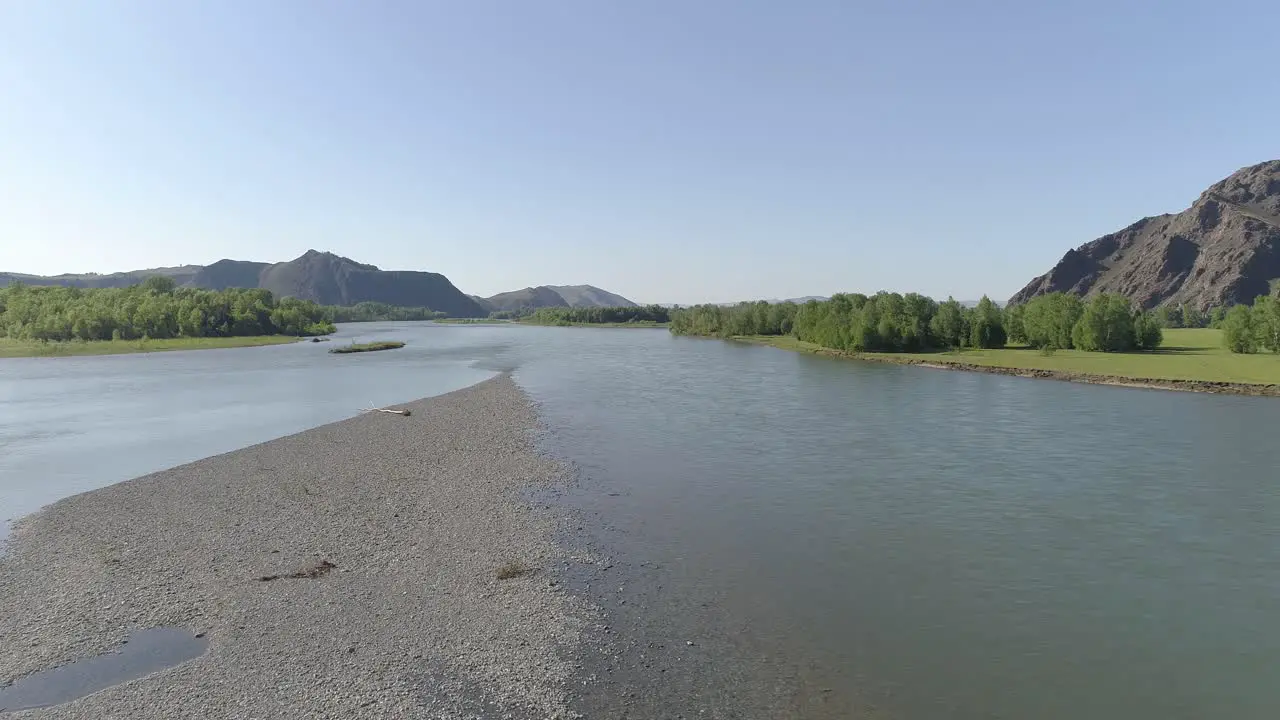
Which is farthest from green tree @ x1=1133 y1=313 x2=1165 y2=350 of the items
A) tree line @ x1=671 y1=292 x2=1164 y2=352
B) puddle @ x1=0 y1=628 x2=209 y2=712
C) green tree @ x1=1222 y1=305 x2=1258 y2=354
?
puddle @ x1=0 y1=628 x2=209 y2=712

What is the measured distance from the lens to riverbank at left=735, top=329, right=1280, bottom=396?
64000 mm

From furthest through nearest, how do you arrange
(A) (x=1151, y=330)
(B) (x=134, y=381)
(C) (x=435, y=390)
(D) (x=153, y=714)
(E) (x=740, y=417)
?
(A) (x=1151, y=330)
(B) (x=134, y=381)
(C) (x=435, y=390)
(E) (x=740, y=417)
(D) (x=153, y=714)

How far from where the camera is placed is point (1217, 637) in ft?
54.1

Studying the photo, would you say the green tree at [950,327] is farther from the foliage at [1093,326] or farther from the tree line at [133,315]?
the tree line at [133,315]

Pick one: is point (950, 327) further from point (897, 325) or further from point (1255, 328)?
point (1255, 328)

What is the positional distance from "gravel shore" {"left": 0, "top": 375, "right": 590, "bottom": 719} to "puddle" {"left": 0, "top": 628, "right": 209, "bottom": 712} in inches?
16.9

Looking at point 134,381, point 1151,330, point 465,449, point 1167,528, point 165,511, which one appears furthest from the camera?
point 1151,330

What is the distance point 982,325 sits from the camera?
4683 inches

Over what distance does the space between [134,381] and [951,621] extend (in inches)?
3354

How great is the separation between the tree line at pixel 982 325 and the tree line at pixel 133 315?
440ft

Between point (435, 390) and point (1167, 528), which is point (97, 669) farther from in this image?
point (435, 390)

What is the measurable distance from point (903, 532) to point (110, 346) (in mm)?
144247

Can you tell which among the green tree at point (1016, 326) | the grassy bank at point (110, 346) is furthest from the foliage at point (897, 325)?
the grassy bank at point (110, 346)

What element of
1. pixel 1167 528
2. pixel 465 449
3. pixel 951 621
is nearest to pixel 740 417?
pixel 465 449
